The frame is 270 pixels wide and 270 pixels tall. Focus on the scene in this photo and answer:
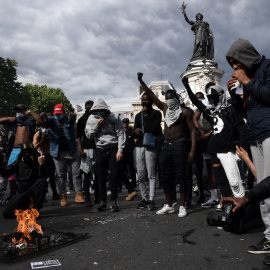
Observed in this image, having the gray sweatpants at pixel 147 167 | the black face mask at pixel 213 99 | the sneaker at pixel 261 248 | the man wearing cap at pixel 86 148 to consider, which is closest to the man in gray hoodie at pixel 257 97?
the sneaker at pixel 261 248

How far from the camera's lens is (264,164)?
2.69 meters

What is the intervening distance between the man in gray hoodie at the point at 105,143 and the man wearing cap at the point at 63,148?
3.39ft

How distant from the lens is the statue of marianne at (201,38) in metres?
24.8

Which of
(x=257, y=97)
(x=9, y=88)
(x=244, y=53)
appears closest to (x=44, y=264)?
(x=257, y=97)

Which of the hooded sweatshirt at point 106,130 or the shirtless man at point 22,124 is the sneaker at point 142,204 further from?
the shirtless man at point 22,124

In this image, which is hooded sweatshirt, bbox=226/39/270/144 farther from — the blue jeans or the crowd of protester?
the blue jeans

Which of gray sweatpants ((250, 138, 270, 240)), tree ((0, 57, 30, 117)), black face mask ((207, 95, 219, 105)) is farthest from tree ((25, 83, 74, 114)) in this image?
gray sweatpants ((250, 138, 270, 240))

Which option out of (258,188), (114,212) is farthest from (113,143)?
(258,188)

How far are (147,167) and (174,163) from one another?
0.88 metres

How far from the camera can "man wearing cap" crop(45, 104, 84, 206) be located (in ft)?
21.8

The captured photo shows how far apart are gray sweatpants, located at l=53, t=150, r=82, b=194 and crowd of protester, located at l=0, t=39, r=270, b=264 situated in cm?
2

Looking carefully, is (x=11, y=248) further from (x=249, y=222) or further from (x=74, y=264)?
(x=249, y=222)

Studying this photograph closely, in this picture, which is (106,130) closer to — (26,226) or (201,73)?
(26,226)

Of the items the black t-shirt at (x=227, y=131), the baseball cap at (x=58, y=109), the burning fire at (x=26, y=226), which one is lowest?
the burning fire at (x=26, y=226)
